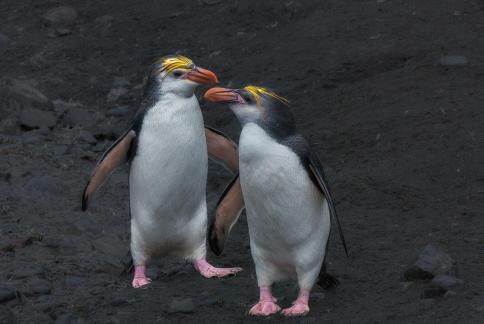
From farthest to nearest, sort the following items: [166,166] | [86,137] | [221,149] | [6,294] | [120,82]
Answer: [120,82] → [86,137] → [221,149] → [166,166] → [6,294]

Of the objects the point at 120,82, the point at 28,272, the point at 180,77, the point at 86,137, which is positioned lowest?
the point at 120,82

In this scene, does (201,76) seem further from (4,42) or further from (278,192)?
(4,42)

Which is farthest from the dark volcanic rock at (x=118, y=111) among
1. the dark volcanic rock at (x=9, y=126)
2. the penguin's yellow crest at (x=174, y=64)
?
the penguin's yellow crest at (x=174, y=64)

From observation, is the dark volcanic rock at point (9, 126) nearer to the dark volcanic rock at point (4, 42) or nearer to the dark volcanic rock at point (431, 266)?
the dark volcanic rock at point (4, 42)

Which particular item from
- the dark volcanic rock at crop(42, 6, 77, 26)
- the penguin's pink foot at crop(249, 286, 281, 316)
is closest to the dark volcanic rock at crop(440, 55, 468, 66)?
the penguin's pink foot at crop(249, 286, 281, 316)

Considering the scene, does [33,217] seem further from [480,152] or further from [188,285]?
[480,152]

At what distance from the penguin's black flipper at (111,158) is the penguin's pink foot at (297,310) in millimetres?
1469

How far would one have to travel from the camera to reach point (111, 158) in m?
6.10

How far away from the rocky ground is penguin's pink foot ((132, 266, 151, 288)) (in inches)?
2.9

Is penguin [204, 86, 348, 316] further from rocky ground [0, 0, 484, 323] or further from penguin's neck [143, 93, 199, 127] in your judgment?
penguin's neck [143, 93, 199, 127]

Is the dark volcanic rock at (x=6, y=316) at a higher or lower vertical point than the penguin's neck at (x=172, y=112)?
lower

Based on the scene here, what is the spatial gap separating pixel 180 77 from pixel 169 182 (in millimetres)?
591

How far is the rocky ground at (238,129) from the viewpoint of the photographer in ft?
18.0

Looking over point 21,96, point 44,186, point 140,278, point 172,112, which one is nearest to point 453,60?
point 44,186
